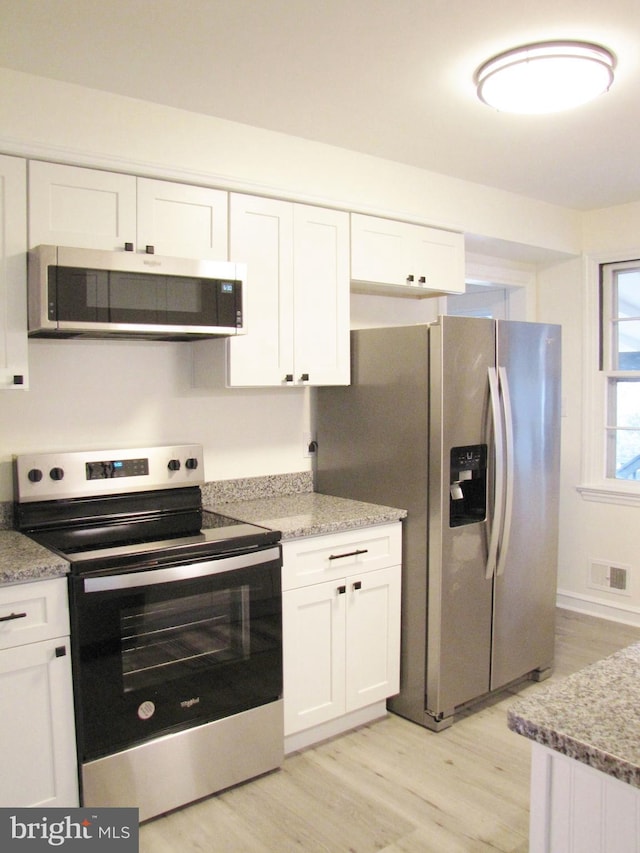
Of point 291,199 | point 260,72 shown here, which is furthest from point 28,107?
point 291,199

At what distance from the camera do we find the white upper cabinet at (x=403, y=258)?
10.6 feet

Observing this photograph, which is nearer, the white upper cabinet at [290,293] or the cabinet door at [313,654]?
the cabinet door at [313,654]

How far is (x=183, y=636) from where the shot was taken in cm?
235

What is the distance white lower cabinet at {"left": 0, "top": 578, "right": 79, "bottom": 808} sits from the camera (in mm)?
2039

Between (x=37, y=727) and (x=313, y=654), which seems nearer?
(x=37, y=727)

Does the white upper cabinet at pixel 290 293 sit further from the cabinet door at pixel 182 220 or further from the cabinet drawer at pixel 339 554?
the cabinet drawer at pixel 339 554

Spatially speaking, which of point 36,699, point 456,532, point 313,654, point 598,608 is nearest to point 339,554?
point 313,654

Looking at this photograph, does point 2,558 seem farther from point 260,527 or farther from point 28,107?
point 28,107

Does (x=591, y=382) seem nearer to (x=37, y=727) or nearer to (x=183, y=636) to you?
(x=183, y=636)

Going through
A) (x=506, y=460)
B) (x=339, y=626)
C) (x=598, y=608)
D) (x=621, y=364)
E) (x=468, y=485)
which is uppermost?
(x=621, y=364)

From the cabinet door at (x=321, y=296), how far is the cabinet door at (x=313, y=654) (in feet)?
2.96

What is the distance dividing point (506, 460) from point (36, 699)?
6.54 feet

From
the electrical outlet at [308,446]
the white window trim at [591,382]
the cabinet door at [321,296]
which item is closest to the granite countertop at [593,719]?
the cabinet door at [321,296]

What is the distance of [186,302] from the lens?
2.56 m
